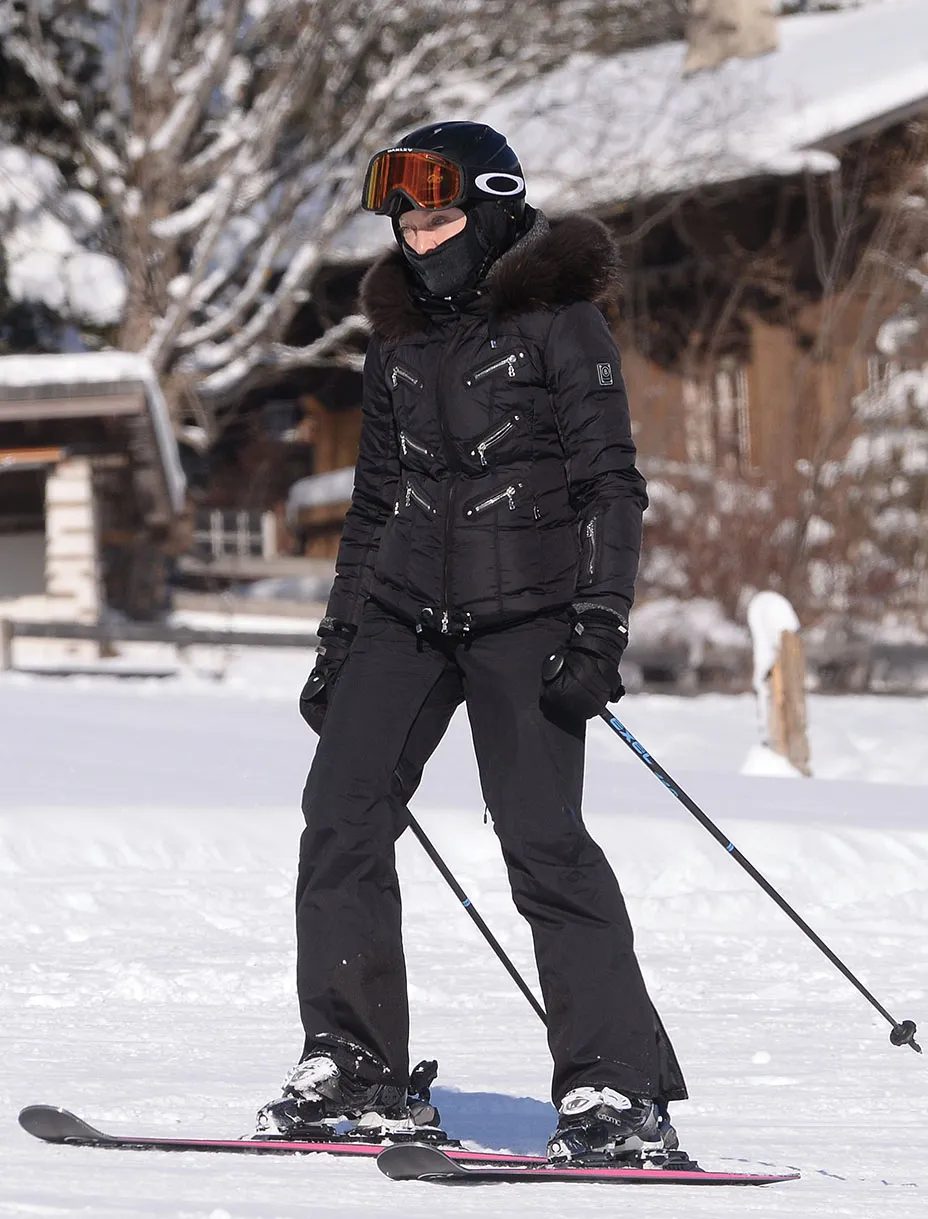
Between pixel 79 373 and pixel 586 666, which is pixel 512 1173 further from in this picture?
pixel 79 373

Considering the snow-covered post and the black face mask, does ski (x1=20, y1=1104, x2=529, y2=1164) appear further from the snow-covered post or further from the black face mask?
the snow-covered post

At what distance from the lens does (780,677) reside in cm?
1055

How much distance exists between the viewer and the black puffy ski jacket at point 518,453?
344 centimetres

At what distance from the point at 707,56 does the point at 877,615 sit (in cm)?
934

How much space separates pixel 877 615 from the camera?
19094mm

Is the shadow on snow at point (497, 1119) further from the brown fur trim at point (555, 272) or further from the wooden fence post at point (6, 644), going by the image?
the wooden fence post at point (6, 644)

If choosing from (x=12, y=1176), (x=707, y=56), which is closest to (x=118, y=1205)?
(x=12, y=1176)

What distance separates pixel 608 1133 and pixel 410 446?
122 cm

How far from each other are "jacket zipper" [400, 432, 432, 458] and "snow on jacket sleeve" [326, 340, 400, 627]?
7 cm

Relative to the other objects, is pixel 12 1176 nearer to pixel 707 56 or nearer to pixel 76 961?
pixel 76 961

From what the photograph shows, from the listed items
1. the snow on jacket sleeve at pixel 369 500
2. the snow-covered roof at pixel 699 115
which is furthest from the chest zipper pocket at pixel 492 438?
the snow-covered roof at pixel 699 115

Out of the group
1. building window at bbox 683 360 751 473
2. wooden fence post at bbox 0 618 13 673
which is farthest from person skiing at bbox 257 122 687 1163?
building window at bbox 683 360 751 473

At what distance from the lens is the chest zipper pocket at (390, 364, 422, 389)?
3.55m

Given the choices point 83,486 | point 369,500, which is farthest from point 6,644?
point 369,500
